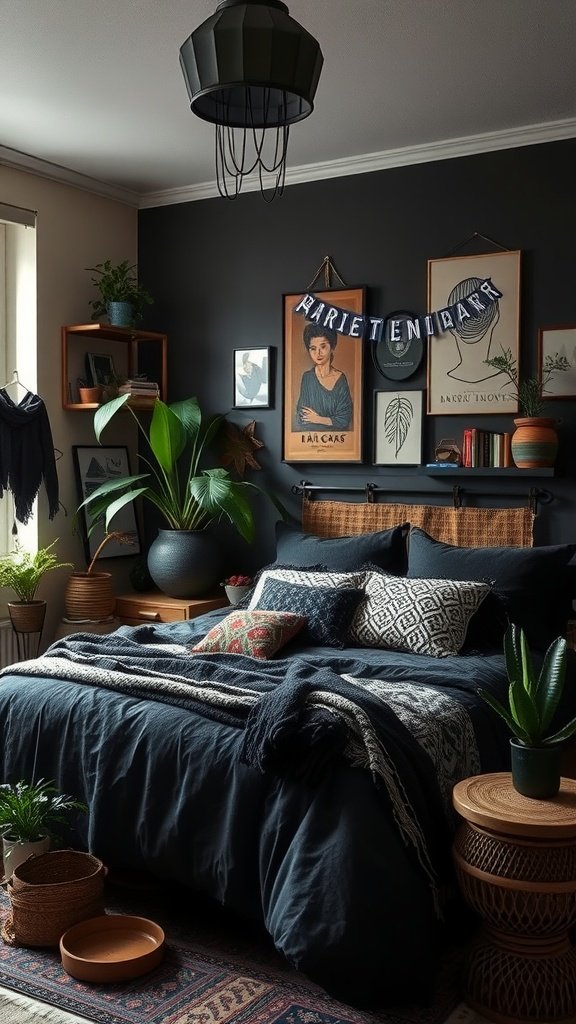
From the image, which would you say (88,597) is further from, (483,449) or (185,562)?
(483,449)

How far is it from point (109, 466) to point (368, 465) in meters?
1.52

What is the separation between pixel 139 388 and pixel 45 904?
3042mm

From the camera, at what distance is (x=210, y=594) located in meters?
5.35

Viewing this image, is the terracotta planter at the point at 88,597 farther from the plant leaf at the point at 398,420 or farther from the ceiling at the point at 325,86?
the ceiling at the point at 325,86

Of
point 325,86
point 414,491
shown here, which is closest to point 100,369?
point 414,491

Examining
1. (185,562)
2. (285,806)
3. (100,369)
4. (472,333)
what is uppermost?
(472,333)

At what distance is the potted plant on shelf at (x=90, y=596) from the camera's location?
5125mm

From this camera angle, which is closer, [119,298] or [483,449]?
[483,449]

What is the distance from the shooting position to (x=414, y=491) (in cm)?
491

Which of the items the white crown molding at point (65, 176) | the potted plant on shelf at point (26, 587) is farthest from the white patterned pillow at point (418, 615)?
the white crown molding at point (65, 176)

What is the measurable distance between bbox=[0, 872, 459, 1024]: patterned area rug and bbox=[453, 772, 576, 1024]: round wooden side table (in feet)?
0.47

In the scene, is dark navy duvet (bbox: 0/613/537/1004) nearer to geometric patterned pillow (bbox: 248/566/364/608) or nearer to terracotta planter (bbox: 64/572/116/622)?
geometric patterned pillow (bbox: 248/566/364/608)

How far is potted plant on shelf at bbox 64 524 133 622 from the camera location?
16.8 feet

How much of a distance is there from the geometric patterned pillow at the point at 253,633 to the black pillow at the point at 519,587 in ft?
2.36
